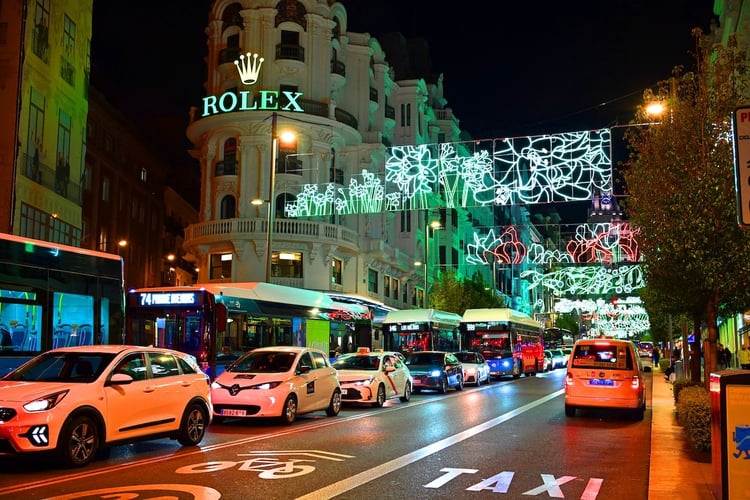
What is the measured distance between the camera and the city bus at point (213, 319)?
62.4 ft

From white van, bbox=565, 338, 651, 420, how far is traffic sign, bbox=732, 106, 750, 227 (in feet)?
41.6

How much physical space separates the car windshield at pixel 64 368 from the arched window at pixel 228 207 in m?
33.9

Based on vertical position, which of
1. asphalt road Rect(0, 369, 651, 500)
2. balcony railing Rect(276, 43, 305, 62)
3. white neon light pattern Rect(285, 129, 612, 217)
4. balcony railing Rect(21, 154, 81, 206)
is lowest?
asphalt road Rect(0, 369, 651, 500)

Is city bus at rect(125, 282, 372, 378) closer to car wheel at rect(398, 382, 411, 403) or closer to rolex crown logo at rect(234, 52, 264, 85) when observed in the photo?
car wheel at rect(398, 382, 411, 403)

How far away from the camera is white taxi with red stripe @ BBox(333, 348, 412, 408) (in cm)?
2042

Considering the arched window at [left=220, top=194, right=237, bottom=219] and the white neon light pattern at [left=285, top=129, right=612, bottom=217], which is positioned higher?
the arched window at [left=220, top=194, right=237, bottom=219]

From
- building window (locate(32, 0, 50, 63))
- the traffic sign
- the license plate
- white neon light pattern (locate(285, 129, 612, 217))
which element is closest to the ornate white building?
building window (locate(32, 0, 50, 63))

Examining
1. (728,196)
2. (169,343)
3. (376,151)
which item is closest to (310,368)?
(169,343)

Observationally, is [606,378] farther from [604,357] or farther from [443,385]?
[443,385]

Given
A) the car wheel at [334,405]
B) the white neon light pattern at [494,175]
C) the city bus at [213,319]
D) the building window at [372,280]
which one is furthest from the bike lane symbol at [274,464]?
the building window at [372,280]

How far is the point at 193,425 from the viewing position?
1255 cm

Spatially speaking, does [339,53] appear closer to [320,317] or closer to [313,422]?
[320,317]

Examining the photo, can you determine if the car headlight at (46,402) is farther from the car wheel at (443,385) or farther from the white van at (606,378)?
the car wheel at (443,385)

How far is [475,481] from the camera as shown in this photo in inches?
383
